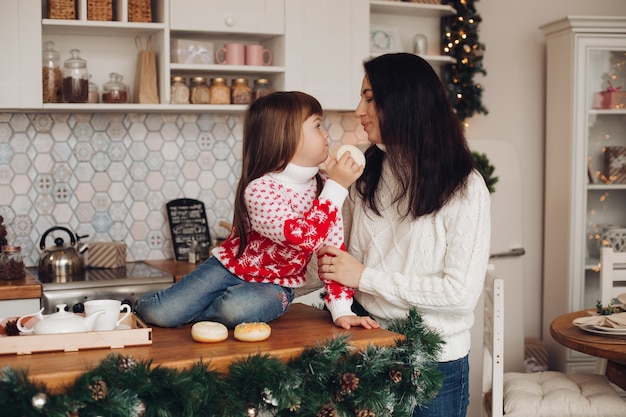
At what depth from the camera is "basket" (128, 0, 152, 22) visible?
12.2 ft

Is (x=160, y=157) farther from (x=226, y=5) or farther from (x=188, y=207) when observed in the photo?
(x=226, y=5)

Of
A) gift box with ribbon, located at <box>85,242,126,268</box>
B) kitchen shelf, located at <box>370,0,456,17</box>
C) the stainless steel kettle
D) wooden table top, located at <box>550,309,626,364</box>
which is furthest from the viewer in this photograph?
kitchen shelf, located at <box>370,0,456,17</box>

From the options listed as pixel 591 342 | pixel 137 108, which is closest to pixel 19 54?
pixel 137 108

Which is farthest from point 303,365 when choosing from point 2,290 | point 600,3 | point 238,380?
point 600,3

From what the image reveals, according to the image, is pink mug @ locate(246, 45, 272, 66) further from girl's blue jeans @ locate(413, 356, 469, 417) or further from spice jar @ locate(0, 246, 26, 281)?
girl's blue jeans @ locate(413, 356, 469, 417)

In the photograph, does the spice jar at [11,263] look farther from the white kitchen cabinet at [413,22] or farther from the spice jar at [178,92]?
the white kitchen cabinet at [413,22]

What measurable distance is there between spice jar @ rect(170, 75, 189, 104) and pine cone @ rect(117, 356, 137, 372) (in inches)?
94.7

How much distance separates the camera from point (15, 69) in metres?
3.48

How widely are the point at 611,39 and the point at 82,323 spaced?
3.65 meters

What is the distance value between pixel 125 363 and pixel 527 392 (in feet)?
6.88

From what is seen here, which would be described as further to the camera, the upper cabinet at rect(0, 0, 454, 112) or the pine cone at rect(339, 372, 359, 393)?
the upper cabinet at rect(0, 0, 454, 112)

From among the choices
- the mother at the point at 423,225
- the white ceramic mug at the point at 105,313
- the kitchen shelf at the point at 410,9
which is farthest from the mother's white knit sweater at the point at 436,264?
the kitchen shelf at the point at 410,9

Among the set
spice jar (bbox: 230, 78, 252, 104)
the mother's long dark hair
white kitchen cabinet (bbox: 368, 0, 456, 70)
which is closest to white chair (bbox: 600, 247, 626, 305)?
white kitchen cabinet (bbox: 368, 0, 456, 70)

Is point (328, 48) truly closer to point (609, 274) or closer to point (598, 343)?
point (609, 274)
